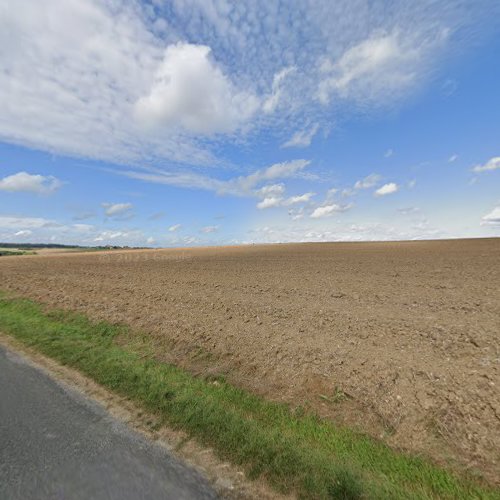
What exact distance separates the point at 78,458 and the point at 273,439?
273 centimetres

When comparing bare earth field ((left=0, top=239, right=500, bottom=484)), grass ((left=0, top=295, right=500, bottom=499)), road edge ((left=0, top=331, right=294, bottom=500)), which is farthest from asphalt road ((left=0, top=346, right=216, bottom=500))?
bare earth field ((left=0, top=239, right=500, bottom=484))

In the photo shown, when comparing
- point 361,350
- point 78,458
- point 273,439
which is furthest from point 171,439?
point 361,350

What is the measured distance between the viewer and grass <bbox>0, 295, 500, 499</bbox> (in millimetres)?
3789

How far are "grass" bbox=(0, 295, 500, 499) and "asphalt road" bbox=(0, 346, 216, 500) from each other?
68 centimetres

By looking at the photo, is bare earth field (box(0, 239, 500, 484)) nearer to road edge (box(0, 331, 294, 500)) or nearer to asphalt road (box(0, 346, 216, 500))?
road edge (box(0, 331, 294, 500))

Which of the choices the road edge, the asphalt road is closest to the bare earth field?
→ the road edge

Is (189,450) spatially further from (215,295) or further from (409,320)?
(215,295)

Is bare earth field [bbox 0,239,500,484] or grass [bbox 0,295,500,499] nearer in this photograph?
grass [bbox 0,295,500,499]

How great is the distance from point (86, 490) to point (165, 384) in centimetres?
267

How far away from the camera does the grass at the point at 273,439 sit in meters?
3.79

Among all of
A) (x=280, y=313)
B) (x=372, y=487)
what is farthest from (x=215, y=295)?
(x=372, y=487)

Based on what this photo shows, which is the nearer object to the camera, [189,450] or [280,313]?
[189,450]

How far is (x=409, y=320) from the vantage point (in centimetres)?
A: 1002

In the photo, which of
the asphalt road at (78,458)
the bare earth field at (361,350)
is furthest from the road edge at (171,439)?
the bare earth field at (361,350)
